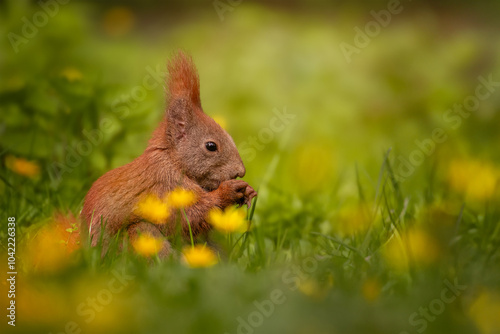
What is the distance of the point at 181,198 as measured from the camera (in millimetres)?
2469

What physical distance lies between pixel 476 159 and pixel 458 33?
12.5 ft

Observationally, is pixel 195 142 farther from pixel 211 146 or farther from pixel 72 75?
pixel 72 75

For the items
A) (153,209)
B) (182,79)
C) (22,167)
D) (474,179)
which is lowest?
(22,167)

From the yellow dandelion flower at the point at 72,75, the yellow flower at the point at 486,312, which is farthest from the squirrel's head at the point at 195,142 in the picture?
the yellow dandelion flower at the point at 72,75

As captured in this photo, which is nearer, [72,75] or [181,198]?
[181,198]

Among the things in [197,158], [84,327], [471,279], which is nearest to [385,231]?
[471,279]

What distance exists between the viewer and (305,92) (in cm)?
589

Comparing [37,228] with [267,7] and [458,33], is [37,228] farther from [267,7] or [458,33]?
[458,33]

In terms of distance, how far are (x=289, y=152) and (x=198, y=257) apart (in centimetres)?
274

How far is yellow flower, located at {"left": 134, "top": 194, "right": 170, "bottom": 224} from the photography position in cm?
246

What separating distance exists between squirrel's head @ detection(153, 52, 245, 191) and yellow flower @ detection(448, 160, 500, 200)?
→ 1.30 m

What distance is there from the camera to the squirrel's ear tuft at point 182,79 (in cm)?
267

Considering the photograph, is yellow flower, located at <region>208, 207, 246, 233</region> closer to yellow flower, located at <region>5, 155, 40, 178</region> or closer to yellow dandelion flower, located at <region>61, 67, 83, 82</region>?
yellow flower, located at <region>5, 155, 40, 178</region>

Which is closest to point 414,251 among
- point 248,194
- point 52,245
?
point 248,194
